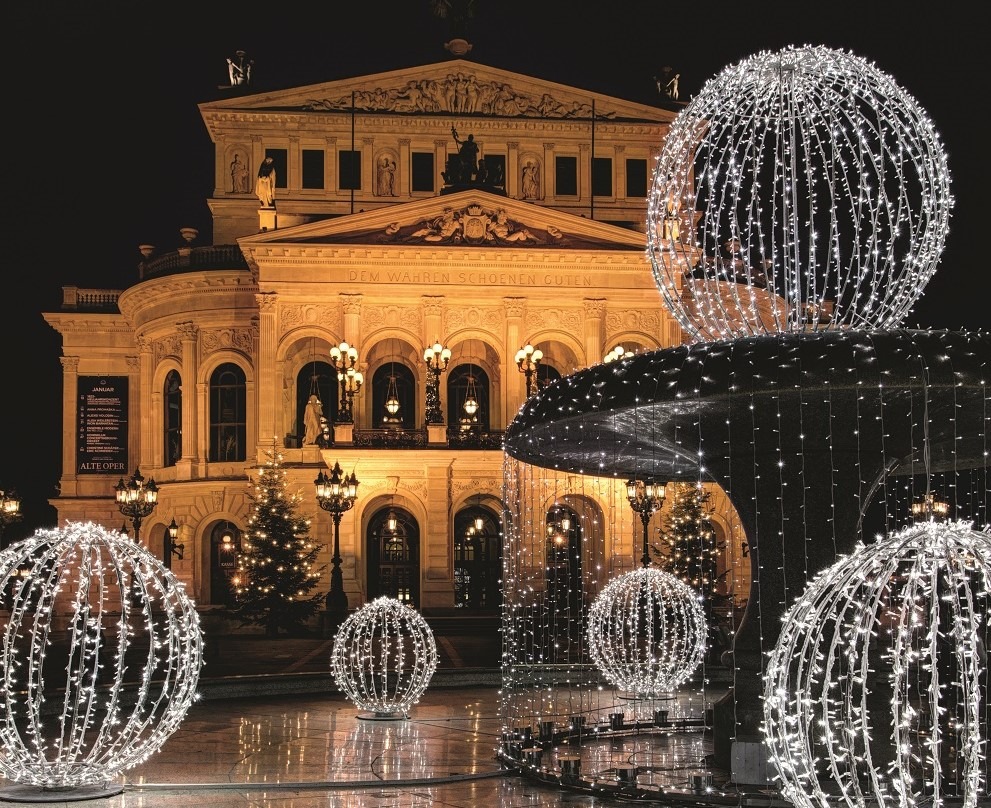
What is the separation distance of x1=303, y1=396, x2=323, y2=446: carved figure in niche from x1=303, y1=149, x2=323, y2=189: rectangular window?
35.4 feet

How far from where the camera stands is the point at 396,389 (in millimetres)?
46562

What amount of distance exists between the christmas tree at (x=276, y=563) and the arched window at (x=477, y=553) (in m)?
5.97

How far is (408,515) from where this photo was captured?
45812 millimetres

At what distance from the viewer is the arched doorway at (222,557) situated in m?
48.1

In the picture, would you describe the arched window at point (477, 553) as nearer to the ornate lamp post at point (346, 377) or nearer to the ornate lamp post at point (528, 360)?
the ornate lamp post at point (346, 377)

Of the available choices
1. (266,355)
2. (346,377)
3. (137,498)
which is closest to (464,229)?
(266,355)

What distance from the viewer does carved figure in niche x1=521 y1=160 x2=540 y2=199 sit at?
52531 millimetres

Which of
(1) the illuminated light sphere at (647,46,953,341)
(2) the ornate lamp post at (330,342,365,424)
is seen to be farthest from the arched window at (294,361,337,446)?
(1) the illuminated light sphere at (647,46,953,341)

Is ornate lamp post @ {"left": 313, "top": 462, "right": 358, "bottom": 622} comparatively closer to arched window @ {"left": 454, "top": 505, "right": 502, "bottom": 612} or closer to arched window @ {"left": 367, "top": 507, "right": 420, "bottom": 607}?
arched window @ {"left": 367, "top": 507, "right": 420, "bottom": 607}

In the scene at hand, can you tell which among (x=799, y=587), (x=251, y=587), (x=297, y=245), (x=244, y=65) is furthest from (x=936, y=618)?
(x=244, y=65)

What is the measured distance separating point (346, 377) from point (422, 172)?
1531 centimetres

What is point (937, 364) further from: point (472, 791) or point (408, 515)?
point (408, 515)

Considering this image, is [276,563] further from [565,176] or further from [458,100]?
[458,100]

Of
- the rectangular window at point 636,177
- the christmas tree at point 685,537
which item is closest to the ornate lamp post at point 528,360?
the christmas tree at point 685,537
